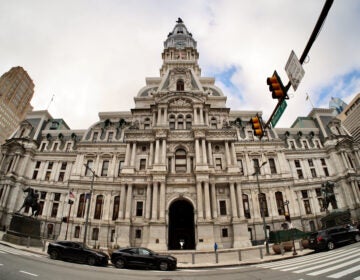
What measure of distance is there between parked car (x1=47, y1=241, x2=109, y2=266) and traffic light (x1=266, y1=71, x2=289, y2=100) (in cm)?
1506

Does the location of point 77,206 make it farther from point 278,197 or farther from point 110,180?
point 278,197

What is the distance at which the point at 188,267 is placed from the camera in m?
15.2

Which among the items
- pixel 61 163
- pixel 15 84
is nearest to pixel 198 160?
pixel 61 163

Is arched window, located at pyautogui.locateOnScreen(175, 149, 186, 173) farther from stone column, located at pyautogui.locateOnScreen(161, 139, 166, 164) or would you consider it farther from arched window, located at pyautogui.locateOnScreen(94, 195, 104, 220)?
arched window, located at pyautogui.locateOnScreen(94, 195, 104, 220)

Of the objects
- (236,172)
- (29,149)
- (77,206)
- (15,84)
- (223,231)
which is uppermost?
(15,84)

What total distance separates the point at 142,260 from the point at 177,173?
18.2 metres

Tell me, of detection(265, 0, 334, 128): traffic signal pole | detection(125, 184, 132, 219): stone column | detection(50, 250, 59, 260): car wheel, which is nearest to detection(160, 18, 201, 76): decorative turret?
detection(125, 184, 132, 219): stone column

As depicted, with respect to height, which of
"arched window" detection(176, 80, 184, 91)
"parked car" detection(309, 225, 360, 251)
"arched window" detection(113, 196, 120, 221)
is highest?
"arched window" detection(176, 80, 184, 91)

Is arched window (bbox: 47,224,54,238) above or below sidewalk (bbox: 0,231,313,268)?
above

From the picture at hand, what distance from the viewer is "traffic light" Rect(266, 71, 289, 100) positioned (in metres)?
7.43

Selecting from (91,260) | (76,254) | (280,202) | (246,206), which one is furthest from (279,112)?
(280,202)

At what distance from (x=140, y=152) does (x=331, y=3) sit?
32585 millimetres

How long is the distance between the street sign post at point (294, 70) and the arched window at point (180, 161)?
90.2 feet

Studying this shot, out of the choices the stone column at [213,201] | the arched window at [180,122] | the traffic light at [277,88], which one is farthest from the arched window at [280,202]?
the traffic light at [277,88]
